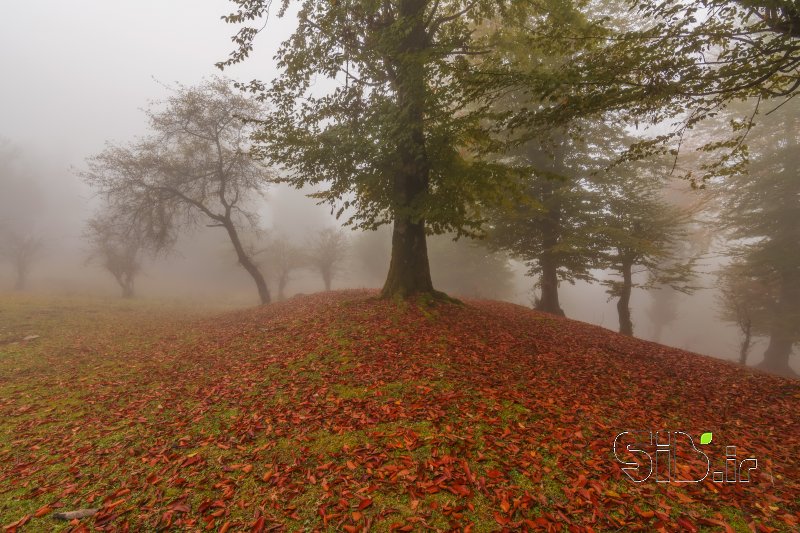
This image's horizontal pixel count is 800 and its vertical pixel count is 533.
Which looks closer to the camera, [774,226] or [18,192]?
[774,226]

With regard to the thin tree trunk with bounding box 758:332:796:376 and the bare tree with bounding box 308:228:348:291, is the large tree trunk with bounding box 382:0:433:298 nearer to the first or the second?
the thin tree trunk with bounding box 758:332:796:376

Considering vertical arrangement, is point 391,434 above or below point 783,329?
above

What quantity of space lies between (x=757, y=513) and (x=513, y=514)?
8.15 ft

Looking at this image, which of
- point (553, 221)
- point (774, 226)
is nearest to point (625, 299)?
point (553, 221)

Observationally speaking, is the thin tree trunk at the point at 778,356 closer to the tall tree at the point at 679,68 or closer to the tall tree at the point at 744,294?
the tall tree at the point at 744,294

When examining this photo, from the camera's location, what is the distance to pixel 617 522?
3307mm

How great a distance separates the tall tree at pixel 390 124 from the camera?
29.6 feet

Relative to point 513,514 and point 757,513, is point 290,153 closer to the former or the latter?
point 513,514

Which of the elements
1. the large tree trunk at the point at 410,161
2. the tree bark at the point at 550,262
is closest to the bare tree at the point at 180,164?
the large tree trunk at the point at 410,161

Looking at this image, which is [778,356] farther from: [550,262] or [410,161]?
[410,161]

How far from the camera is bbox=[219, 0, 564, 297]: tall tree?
903cm

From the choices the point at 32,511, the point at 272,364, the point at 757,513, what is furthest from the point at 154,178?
the point at 757,513

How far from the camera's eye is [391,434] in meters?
4.79

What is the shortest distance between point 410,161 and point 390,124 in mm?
1822
